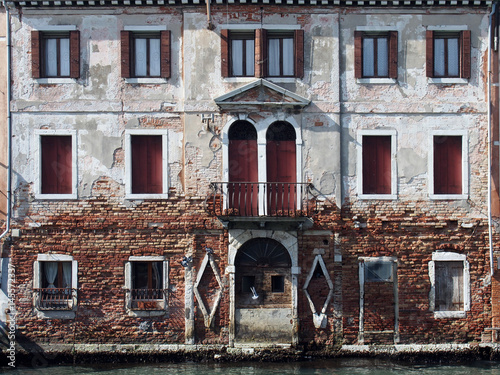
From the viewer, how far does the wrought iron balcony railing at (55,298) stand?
16.9 metres

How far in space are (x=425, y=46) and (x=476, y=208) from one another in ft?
14.1

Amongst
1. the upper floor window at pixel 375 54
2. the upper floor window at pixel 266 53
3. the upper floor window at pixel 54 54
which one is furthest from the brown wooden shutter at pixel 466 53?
Result: the upper floor window at pixel 54 54

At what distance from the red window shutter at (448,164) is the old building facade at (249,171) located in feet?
0.40

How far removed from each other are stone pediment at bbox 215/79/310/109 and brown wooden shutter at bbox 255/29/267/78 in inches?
13.3

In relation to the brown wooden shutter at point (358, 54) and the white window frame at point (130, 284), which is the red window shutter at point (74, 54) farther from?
the brown wooden shutter at point (358, 54)

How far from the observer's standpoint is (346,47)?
17031mm

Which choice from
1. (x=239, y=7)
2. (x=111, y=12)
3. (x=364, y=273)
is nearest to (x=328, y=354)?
(x=364, y=273)

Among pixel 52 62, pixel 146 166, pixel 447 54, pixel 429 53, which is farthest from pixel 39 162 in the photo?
pixel 447 54

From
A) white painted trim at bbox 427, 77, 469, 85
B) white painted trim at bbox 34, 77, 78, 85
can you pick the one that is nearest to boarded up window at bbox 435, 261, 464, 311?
white painted trim at bbox 427, 77, 469, 85

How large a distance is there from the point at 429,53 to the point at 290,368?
28.0 ft

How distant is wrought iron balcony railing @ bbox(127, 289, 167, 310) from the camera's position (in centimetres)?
1684

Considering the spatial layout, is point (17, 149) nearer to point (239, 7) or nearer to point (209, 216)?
point (209, 216)

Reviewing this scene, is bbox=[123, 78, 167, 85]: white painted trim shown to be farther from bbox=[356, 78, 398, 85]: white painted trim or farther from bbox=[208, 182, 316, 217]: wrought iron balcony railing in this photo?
bbox=[356, 78, 398, 85]: white painted trim

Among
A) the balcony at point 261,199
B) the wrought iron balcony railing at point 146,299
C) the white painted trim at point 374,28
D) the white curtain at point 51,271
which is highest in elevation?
the white painted trim at point 374,28
